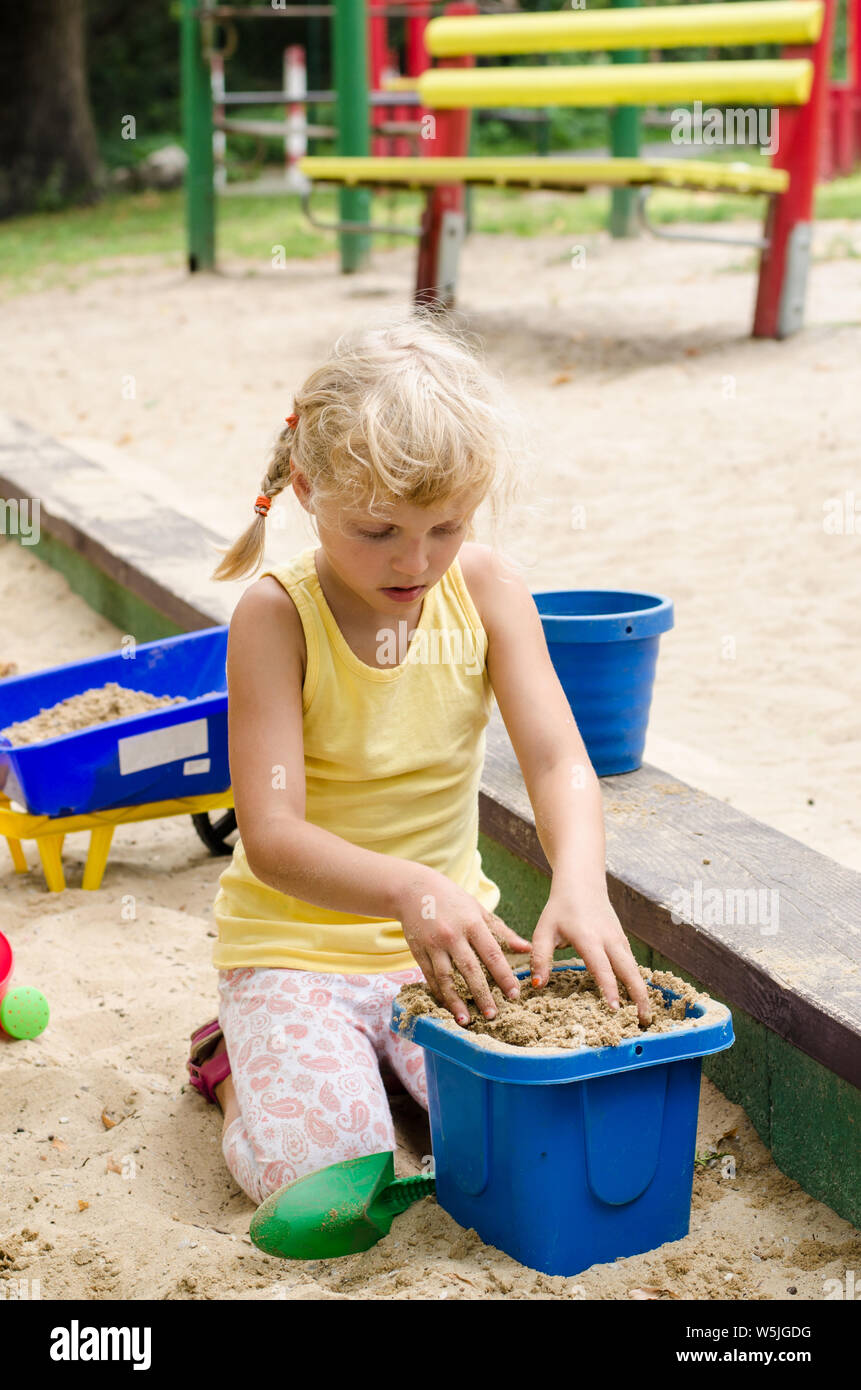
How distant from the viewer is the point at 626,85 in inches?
263

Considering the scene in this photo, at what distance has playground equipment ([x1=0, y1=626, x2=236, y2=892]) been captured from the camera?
2.54 meters

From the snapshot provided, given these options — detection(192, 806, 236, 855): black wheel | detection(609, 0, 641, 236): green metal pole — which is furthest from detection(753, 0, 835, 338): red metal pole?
detection(192, 806, 236, 855): black wheel

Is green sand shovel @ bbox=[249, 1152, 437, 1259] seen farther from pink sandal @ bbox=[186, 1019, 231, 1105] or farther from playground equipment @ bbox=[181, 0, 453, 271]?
playground equipment @ bbox=[181, 0, 453, 271]

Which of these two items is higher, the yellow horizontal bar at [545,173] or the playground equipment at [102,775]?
the yellow horizontal bar at [545,173]

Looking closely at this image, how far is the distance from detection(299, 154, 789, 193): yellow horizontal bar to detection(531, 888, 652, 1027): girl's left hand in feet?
15.3

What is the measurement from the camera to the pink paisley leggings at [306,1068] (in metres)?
1.81

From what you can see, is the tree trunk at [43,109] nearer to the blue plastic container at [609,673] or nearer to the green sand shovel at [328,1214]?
the blue plastic container at [609,673]

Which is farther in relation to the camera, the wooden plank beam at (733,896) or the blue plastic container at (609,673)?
the blue plastic container at (609,673)

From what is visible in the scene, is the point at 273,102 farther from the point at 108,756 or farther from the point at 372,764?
the point at 372,764

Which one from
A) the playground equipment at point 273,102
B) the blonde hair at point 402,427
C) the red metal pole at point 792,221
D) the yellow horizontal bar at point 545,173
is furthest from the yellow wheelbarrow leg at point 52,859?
the playground equipment at point 273,102

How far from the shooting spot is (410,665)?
195 cm

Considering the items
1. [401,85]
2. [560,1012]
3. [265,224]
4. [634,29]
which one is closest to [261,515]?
[560,1012]

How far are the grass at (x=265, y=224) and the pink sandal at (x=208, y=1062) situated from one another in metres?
6.87

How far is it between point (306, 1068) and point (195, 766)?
0.91 metres
